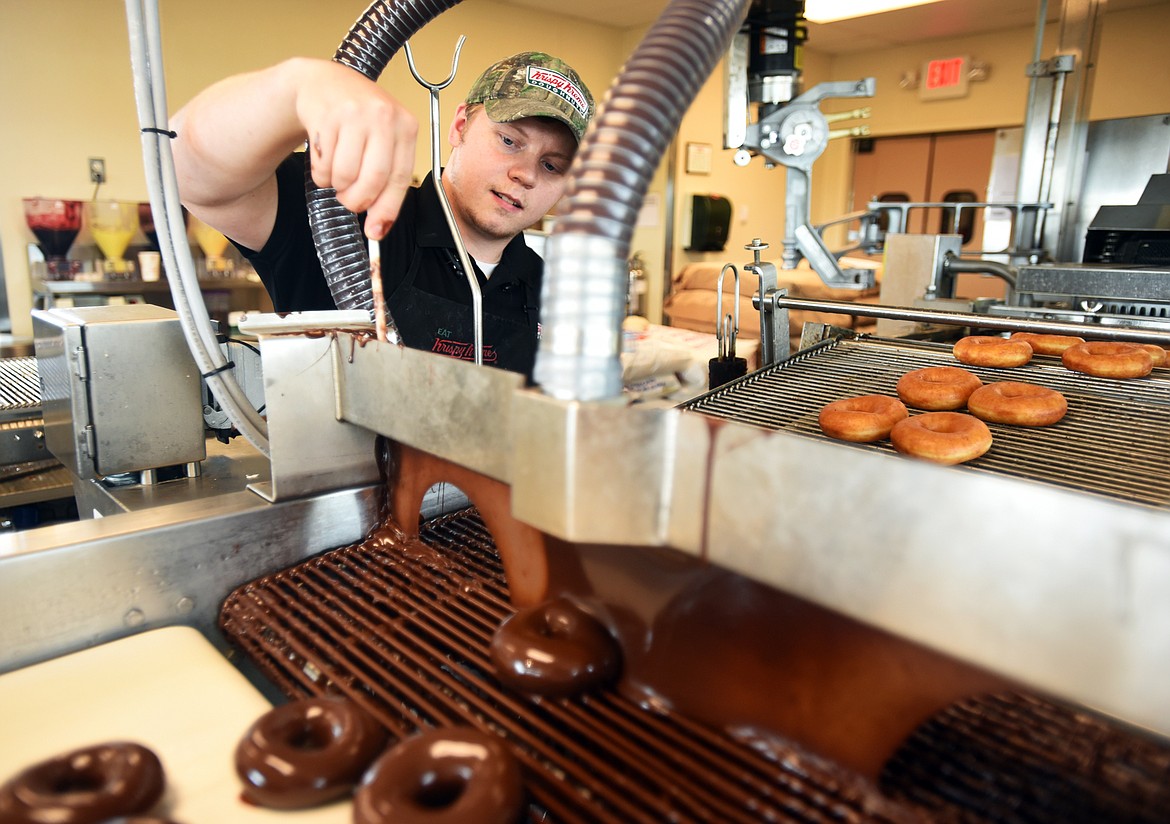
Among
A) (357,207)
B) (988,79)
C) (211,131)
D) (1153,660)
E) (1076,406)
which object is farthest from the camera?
(988,79)

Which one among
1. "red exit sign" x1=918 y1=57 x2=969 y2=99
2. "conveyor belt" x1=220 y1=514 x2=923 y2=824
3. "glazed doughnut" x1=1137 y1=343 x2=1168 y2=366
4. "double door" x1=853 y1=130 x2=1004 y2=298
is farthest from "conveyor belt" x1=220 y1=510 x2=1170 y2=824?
"red exit sign" x1=918 y1=57 x2=969 y2=99

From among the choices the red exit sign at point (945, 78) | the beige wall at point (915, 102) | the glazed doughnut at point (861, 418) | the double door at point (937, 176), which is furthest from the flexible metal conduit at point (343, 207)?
the red exit sign at point (945, 78)

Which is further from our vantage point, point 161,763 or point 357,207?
point 357,207

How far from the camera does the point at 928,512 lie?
0.50 m

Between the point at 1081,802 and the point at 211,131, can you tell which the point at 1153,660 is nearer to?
the point at 1081,802

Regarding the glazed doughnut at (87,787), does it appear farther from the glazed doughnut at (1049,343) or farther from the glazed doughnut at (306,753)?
the glazed doughnut at (1049,343)

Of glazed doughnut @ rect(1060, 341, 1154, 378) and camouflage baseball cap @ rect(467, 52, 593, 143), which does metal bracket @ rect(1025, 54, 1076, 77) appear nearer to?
glazed doughnut @ rect(1060, 341, 1154, 378)

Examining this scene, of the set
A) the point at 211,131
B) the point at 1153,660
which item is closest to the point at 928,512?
the point at 1153,660

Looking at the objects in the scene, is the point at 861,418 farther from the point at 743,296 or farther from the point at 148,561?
the point at 743,296

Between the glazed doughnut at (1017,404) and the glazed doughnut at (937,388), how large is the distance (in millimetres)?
27

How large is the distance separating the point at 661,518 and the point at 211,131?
102 centimetres

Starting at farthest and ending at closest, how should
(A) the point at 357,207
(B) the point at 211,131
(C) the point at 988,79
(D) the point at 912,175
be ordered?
(D) the point at 912,175 < (C) the point at 988,79 < (B) the point at 211,131 < (A) the point at 357,207

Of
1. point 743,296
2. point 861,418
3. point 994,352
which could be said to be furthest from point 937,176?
point 861,418

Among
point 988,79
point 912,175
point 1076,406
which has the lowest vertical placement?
point 1076,406
